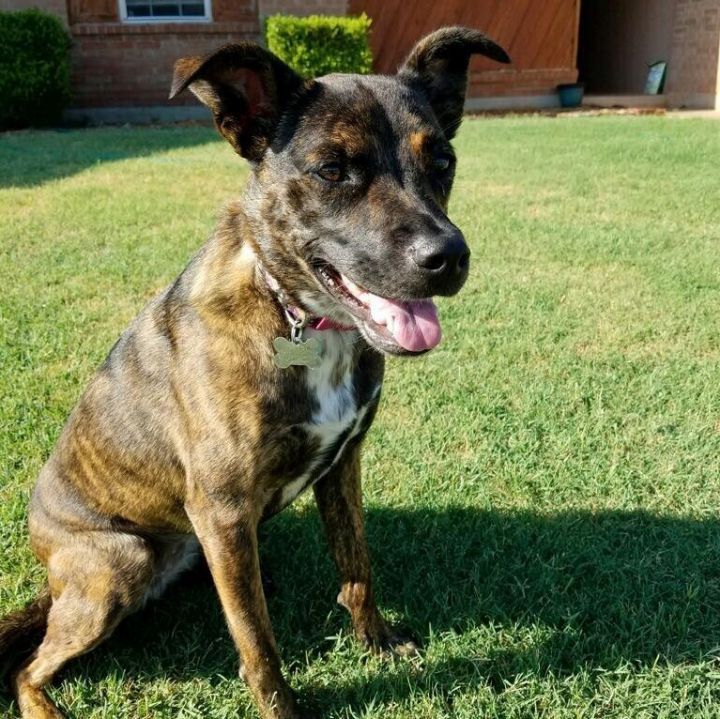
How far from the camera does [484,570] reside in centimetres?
274

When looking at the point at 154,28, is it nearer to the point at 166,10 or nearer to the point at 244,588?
the point at 166,10

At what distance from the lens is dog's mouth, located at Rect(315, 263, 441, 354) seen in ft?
6.81

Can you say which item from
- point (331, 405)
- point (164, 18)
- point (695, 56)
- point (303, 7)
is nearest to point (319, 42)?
point (303, 7)

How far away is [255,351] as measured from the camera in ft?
6.90

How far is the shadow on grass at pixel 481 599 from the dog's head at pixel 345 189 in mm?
1026

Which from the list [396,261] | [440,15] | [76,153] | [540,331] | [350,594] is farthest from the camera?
[440,15]

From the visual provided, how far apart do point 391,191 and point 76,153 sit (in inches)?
371

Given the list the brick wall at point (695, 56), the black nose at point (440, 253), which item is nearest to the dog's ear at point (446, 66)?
the black nose at point (440, 253)

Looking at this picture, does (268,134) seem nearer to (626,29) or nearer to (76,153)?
(76,153)

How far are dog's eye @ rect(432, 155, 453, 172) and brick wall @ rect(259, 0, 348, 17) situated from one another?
13207 millimetres

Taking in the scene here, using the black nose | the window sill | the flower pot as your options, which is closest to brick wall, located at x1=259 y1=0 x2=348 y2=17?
the window sill

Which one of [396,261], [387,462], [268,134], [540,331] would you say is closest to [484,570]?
[387,462]

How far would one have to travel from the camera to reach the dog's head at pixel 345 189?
2.02 m

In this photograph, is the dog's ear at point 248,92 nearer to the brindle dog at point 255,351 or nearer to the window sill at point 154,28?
the brindle dog at point 255,351
